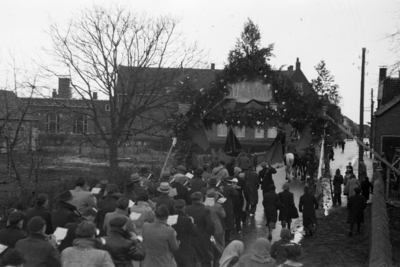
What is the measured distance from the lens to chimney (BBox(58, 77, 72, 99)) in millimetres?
23203

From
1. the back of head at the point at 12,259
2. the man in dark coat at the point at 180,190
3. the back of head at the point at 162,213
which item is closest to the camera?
the back of head at the point at 12,259

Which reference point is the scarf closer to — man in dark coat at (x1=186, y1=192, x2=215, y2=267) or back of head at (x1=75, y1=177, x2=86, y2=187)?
man in dark coat at (x1=186, y1=192, x2=215, y2=267)

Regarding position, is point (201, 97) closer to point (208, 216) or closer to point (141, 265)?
point (208, 216)

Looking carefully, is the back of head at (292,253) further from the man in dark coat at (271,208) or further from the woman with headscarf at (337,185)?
the woman with headscarf at (337,185)

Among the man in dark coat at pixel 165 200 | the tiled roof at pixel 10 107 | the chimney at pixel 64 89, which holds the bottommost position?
the man in dark coat at pixel 165 200

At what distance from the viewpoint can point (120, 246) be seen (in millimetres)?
6023

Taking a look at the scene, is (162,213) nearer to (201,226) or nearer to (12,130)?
(201,226)

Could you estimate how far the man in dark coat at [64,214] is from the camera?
7578mm

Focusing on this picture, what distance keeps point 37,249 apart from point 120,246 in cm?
100

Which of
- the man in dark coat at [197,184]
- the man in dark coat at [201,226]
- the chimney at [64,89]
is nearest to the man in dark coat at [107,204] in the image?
the man in dark coat at [201,226]

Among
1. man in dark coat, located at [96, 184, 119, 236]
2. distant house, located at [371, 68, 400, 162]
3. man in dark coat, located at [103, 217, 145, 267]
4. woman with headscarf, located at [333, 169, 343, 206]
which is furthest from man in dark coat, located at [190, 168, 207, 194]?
distant house, located at [371, 68, 400, 162]

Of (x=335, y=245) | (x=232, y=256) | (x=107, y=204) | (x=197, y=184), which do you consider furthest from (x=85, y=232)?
(x=335, y=245)

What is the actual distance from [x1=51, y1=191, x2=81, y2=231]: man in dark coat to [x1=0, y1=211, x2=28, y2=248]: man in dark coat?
115cm

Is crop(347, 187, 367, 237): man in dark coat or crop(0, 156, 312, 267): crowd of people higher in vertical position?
crop(0, 156, 312, 267): crowd of people
